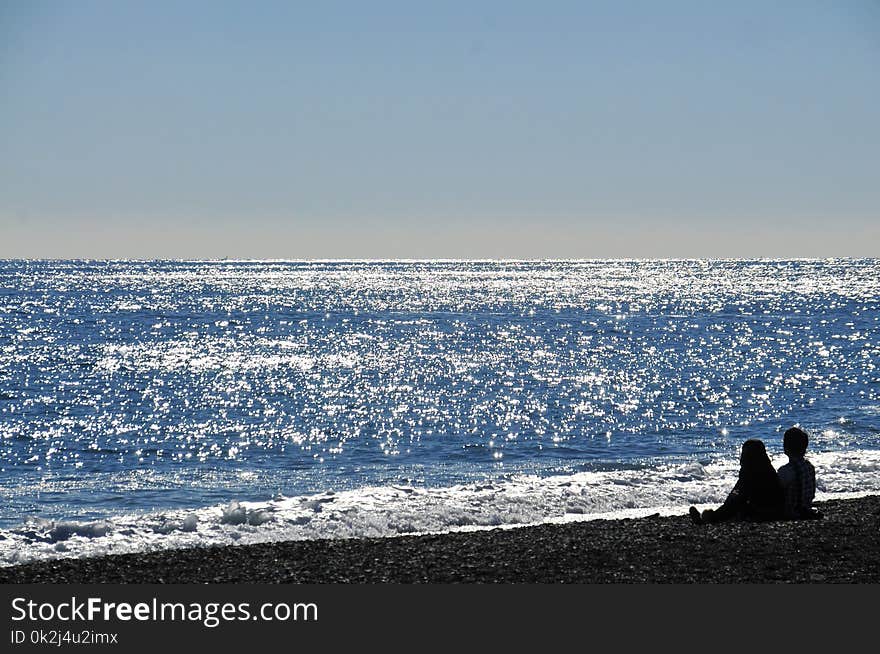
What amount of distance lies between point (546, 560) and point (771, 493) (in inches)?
178

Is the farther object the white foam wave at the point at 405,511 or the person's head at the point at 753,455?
the white foam wave at the point at 405,511

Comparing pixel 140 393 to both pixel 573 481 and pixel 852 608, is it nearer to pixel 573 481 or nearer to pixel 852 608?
pixel 573 481

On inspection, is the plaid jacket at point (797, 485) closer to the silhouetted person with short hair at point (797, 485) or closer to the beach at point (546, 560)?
the silhouetted person with short hair at point (797, 485)

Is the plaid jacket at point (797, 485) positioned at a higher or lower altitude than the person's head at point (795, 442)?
lower

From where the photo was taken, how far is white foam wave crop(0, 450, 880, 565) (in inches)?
645

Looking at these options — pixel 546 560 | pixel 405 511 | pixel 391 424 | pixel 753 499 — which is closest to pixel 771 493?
pixel 753 499

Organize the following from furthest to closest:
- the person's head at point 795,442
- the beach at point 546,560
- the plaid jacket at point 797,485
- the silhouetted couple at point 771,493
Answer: the plaid jacket at point 797,485 < the silhouetted couple at point 771,493 < the person's head at point 795,442 < the beach at point 546,560

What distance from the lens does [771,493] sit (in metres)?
14.4

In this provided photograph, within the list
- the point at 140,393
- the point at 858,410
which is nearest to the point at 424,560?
the point at 858,410

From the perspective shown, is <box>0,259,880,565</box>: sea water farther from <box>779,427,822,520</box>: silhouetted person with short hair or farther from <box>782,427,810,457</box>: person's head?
<box>782,427,810,457</box>: person's head

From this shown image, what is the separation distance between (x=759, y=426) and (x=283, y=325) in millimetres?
65953

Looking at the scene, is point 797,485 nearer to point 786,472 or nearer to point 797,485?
point 797,485

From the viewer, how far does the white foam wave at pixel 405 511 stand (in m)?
16.4

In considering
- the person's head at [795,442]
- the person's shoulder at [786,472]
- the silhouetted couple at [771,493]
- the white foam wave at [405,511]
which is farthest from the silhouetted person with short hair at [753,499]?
the white foam wave at [405,511]
